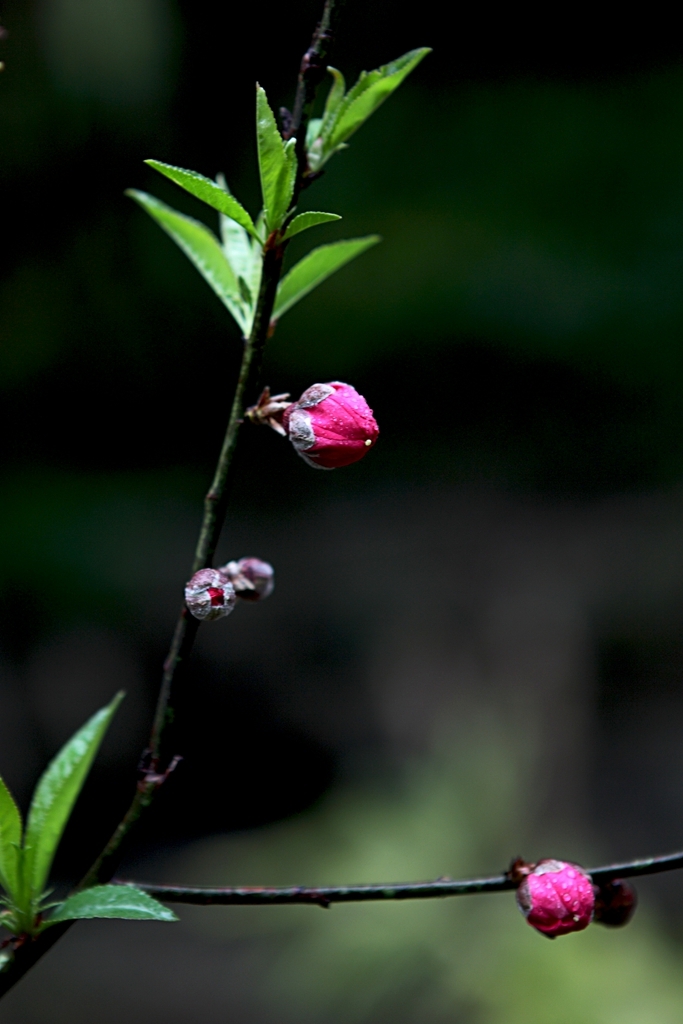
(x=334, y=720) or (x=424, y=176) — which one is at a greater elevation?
(x=424, y=176)

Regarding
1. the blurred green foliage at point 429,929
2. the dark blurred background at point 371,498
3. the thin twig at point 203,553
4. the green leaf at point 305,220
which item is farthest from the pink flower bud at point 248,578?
the dark blurred background at point 371,498

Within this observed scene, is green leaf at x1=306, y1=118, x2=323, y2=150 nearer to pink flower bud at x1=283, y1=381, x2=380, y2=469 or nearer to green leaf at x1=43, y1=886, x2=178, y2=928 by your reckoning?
pink flower bud at x1=283, y1=381, x2=380, y2=469

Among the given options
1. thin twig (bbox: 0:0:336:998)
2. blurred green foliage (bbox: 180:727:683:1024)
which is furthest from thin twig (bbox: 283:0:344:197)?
blurred green foliage (bbox: 180:727:683:1024)

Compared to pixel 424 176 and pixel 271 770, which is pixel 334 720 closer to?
pixel 271 770

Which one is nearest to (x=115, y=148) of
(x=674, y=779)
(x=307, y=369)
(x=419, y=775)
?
(x=307, y=369)

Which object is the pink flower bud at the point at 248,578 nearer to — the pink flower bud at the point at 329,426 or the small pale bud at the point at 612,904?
the pink flower bud at the point at 329,426

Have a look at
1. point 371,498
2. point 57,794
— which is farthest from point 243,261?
point 371,498
